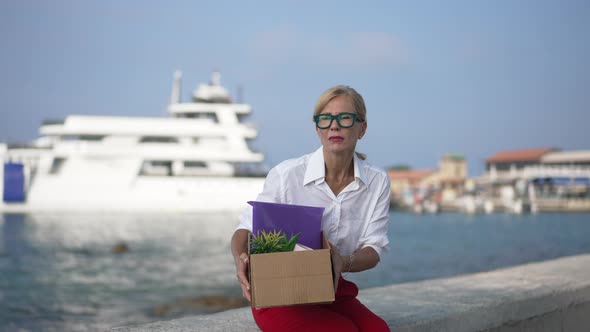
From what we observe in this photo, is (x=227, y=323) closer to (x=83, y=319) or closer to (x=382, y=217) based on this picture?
(x=382, y=217)

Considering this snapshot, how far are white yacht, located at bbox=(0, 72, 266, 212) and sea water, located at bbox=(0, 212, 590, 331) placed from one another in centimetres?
309

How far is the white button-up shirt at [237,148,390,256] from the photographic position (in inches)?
63.6

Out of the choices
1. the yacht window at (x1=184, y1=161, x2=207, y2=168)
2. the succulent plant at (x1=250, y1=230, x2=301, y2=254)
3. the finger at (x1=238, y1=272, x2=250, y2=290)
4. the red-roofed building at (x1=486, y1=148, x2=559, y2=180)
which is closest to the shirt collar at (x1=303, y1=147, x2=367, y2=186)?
the succulent plant at (x1=250, y1=230, x2=301, y2=254)

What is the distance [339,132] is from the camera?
1.58 metres

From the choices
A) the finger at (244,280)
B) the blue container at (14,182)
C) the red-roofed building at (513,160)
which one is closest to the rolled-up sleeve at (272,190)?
the finger at (244,280)

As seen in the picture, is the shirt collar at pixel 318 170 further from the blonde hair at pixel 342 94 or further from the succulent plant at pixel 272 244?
the succulent plant at pixel 272 244

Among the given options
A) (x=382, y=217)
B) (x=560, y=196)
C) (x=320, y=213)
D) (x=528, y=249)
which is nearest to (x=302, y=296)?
(x=320, y=213)

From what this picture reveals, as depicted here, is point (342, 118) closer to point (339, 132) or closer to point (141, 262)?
point (339, 132)

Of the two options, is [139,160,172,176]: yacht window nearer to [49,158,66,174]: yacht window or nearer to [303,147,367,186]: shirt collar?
[49,158,66,174]: yacht window

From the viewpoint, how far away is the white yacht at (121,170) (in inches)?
1013

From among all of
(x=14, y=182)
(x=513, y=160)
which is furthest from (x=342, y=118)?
(x=513, y=160)

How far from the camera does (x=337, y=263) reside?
4.54ft

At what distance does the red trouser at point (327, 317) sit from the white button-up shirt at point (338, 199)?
132 mm

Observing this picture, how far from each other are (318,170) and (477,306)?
81 cm
